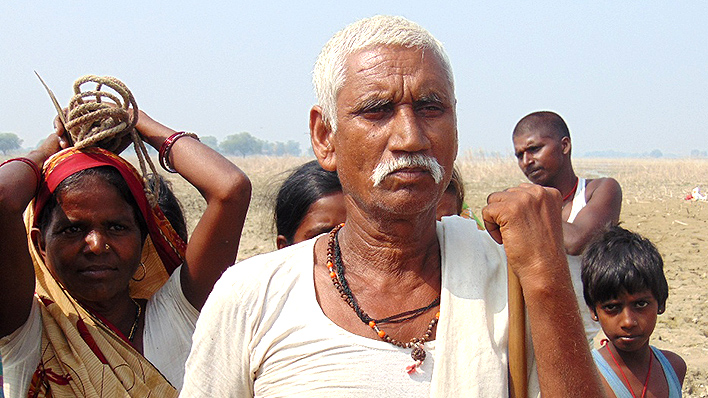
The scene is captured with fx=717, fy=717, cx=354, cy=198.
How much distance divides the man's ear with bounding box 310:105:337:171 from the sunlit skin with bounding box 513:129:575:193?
3.39 m

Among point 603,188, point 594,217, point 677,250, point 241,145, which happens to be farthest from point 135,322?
point 241,145

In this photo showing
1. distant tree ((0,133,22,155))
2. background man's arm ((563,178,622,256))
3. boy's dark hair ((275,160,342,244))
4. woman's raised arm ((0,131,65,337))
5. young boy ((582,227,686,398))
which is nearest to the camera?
woman's raised arm ((0,131,65,337))

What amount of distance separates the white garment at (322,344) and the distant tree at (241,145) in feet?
373

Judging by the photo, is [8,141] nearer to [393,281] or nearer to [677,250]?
[677,250]

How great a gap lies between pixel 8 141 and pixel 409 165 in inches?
3605

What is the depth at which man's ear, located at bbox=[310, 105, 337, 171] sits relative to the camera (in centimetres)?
184

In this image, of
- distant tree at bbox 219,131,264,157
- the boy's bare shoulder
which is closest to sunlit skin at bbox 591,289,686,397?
the boy's bare shoulder

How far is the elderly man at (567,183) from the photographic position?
4281mm

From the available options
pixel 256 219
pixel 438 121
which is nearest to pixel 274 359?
pixel 438 121

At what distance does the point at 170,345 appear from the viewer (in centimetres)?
247

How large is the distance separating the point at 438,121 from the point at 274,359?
653mm

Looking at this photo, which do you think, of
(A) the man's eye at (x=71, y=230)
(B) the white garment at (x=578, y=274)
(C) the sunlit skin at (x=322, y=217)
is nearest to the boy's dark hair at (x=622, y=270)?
(B) the white garment at (x=578, y=274)

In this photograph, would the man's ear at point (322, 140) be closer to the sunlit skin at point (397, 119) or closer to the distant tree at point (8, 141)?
the sunlit skin at point (397, 119)

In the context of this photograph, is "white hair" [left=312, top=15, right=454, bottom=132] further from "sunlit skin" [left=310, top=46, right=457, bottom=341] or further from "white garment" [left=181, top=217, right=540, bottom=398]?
"white garment" [left=181, top=217, right=540, bottom=398]
